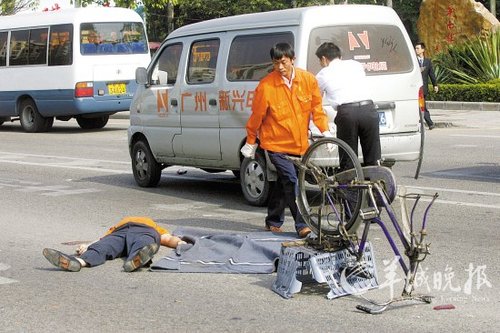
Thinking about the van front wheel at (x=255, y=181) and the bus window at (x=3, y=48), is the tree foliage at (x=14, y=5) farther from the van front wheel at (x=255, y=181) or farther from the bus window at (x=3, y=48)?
the van front wheel at (x=255, y=181)

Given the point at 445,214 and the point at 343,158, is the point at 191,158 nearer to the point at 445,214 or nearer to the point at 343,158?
the point at 445,214

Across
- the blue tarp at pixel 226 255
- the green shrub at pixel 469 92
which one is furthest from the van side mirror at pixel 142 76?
the green shrub at pixel 469 92

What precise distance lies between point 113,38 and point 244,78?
1300 centimetres

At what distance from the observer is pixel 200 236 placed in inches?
342

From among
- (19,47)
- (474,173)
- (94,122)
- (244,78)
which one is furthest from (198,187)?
(19,47)

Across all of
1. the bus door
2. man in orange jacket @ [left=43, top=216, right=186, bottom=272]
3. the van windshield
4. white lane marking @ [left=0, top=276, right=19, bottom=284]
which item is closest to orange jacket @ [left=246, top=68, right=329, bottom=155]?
man in orange jacket @ [left=43, top=216, right=186, bottom=272]

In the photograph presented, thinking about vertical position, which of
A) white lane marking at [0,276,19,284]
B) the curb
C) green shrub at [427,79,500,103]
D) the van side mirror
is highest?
the van side mirror

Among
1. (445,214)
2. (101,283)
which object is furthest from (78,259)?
(445,214)

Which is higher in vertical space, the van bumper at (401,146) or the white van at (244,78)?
the white van at (244,78)

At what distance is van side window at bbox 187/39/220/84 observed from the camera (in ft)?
38.4

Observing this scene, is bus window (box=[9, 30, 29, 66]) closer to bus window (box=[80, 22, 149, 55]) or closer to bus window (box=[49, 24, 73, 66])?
bus window (box=[49, 24, 73, 66])

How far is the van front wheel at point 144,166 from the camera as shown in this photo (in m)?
12.9

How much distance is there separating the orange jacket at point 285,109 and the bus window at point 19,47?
16488 millimetres

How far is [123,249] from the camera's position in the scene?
26.9 ft
